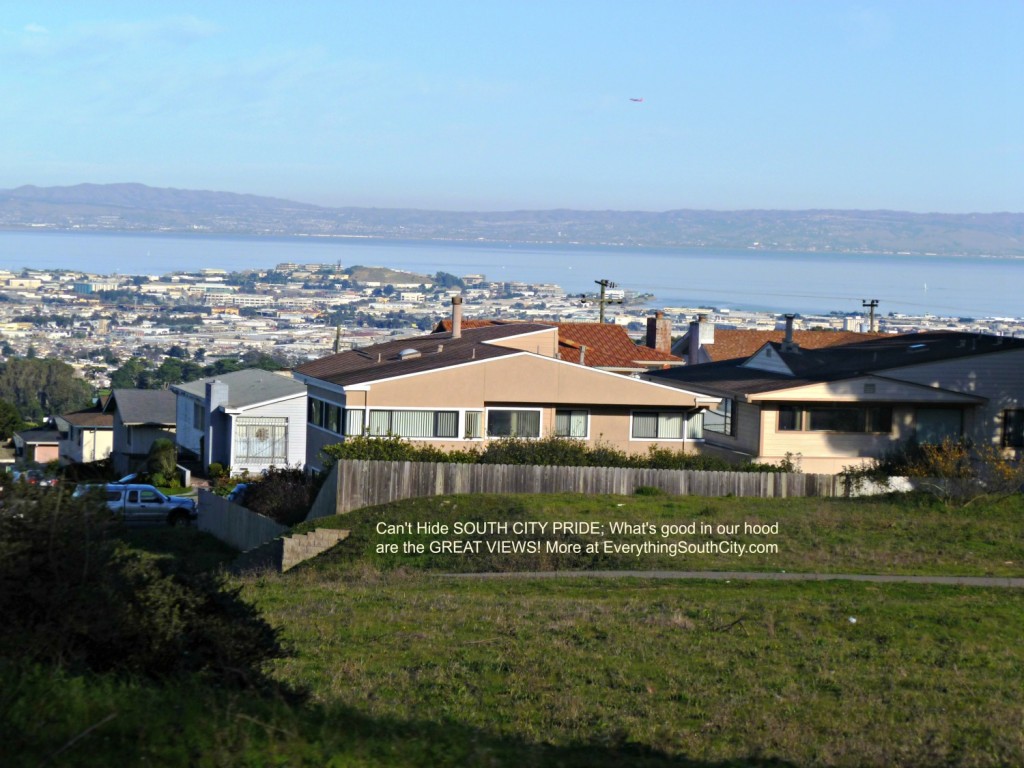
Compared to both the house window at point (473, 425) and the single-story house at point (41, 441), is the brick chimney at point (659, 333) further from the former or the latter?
the single-story house at point (41, 441)

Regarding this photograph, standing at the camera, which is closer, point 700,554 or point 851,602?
point 851,602

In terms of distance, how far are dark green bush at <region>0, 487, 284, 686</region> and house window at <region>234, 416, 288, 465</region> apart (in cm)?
4282

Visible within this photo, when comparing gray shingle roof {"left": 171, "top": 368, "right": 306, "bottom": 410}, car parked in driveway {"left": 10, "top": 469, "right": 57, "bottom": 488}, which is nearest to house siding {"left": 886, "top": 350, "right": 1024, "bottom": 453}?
gray shingle roof {"left": 171, "top": 368, "right": 306, "bottom": 410}

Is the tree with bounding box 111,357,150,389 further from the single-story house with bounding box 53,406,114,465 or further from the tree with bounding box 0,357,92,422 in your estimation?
the single-story house with bounding box 53,406,114,465

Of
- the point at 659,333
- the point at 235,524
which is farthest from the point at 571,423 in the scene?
the point at 659,333

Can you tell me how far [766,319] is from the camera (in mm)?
148250

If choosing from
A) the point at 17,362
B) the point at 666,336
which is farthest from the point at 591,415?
the point at 17,362

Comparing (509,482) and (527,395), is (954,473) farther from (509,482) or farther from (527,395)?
(527,395)

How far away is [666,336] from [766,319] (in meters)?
85.2

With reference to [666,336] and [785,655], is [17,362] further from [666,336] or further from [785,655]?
[785,655]

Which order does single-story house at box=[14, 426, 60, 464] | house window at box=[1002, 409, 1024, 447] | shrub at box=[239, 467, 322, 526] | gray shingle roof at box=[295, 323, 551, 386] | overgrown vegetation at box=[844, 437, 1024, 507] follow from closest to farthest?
shrub at box=[239, 467, 322, 526], overgrown vegetation at box=[844, 437, 1024, 507], gray shingle roof at box=[295, 323, 551, 386], house window at box=[1002, 409, 1024, 447], single-story house at box=[14, 426, 60, 464]

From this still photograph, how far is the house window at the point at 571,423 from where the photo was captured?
3794 centimetres

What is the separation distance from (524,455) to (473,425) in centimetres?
324

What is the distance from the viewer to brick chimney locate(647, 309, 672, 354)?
214 feet
